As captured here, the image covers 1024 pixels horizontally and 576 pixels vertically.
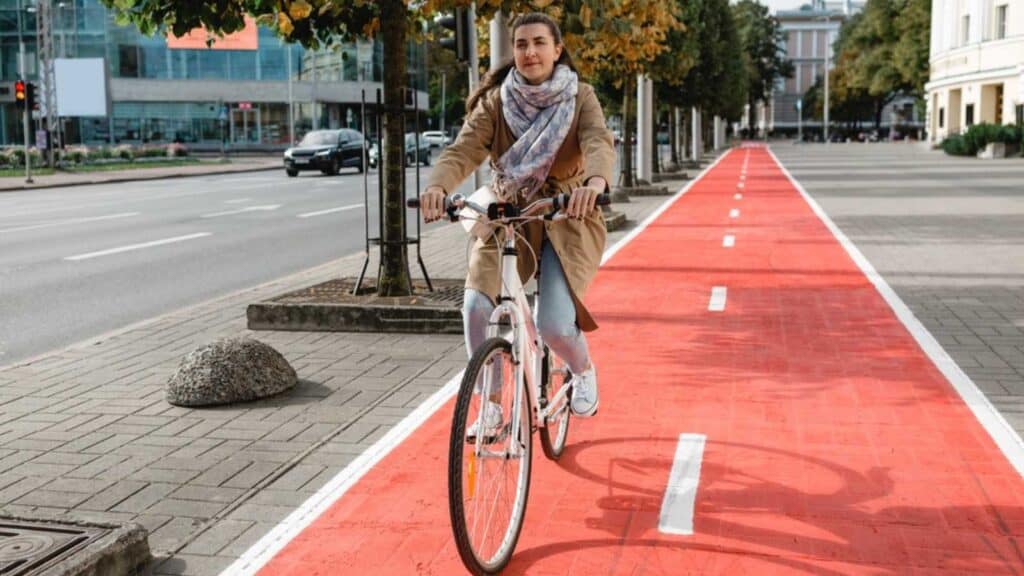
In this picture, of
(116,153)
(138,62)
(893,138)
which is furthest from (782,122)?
(116,153)

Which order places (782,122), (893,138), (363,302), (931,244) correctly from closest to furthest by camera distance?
(363,302)
(931,244)
(893,138)
(782,122)

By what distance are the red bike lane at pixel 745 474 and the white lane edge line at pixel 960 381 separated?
68 mm

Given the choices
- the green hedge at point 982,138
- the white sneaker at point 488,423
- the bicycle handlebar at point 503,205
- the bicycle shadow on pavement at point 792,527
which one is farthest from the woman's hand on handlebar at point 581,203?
the green hedge at point 982,138

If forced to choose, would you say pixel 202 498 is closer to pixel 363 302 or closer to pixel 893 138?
pixel 363 302

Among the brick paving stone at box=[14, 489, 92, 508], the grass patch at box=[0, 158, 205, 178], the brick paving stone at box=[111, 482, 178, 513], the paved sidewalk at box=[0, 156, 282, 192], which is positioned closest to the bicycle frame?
the brick paving stone at box=[111, 482, 178, 513]

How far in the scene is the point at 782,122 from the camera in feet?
488

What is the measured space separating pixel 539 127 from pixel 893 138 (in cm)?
10841

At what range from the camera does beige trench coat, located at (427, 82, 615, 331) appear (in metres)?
4.41

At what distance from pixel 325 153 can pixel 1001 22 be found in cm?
3958

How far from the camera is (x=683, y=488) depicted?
15.6 feet

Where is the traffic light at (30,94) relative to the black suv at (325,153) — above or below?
above

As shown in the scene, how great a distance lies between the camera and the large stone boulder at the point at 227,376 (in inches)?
250

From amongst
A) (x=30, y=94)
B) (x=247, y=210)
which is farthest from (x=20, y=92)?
(x=247, y=210)

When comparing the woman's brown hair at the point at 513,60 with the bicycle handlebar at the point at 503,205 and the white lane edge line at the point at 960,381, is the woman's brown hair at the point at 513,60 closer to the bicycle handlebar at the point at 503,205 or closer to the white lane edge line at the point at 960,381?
the bicycle handlebar at the point at 503,205
